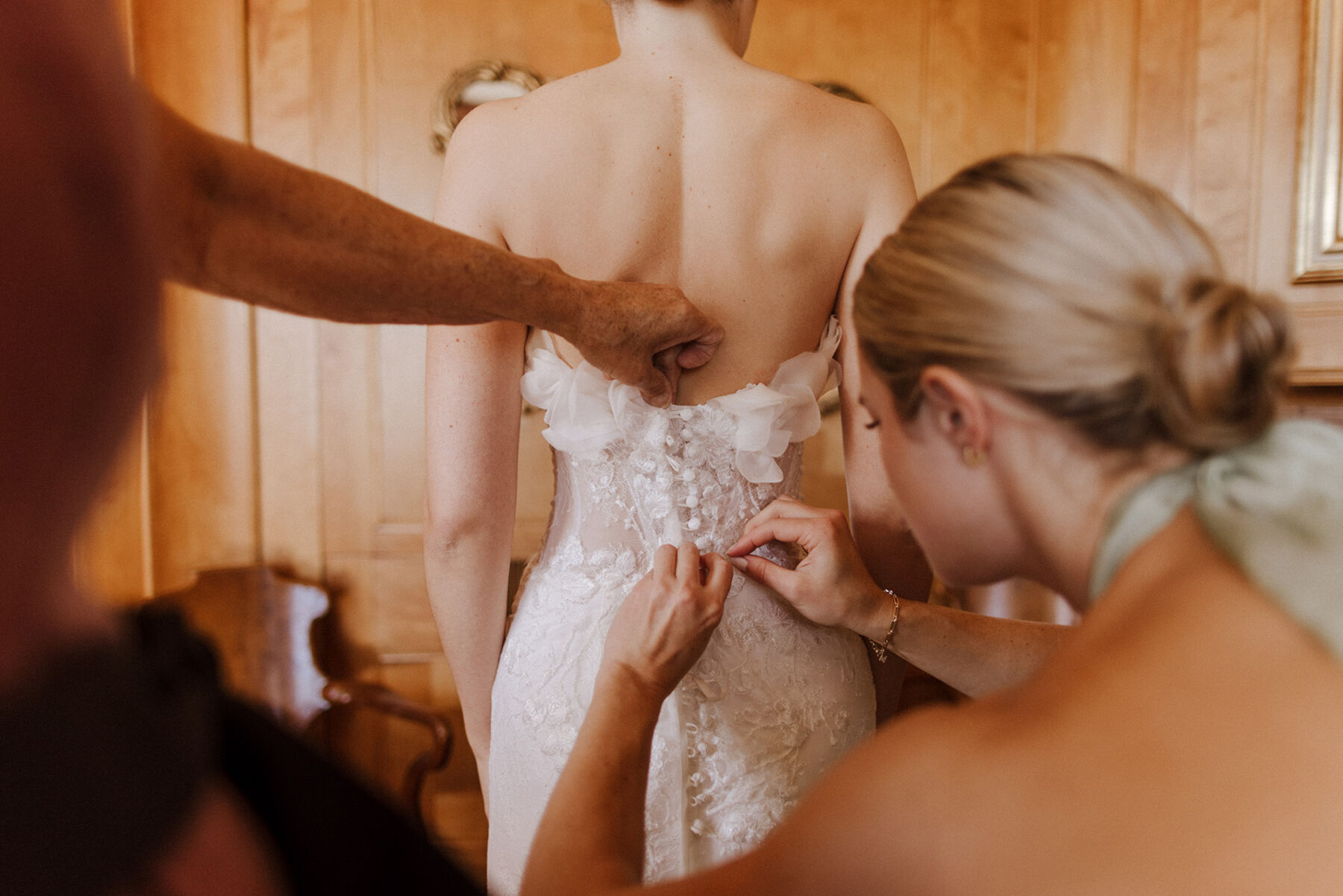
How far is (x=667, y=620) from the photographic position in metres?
0.90

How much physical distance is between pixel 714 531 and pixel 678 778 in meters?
0.31

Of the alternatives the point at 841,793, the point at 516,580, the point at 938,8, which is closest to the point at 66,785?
the point at 841,793

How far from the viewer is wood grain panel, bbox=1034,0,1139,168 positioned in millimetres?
2188

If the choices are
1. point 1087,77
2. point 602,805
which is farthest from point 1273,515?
point 1087,77

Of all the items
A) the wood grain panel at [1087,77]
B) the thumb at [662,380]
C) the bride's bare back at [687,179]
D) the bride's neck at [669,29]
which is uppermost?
the wood grain panel at [1087,77]

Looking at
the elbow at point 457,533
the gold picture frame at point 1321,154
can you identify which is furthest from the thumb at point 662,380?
the gold picture frame at point 1321,154

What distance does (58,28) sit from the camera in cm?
15

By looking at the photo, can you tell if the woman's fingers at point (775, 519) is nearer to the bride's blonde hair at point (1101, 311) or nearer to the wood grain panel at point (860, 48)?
the bride's blonde hair at point (1101, 311)

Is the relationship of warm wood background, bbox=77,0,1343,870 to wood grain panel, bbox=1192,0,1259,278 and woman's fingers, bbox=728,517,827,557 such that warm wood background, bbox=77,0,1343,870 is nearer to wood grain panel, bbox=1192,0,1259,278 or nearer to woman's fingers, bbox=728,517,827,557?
wood grain panel, bbox=1192,0,1259,278

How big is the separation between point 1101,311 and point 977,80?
212 cm

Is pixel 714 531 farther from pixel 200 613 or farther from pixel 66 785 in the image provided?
pixel 200 613

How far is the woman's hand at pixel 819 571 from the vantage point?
3.40 feet

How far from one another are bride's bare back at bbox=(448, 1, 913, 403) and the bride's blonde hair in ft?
1.41

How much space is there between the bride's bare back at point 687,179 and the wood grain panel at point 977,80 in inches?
57.9
